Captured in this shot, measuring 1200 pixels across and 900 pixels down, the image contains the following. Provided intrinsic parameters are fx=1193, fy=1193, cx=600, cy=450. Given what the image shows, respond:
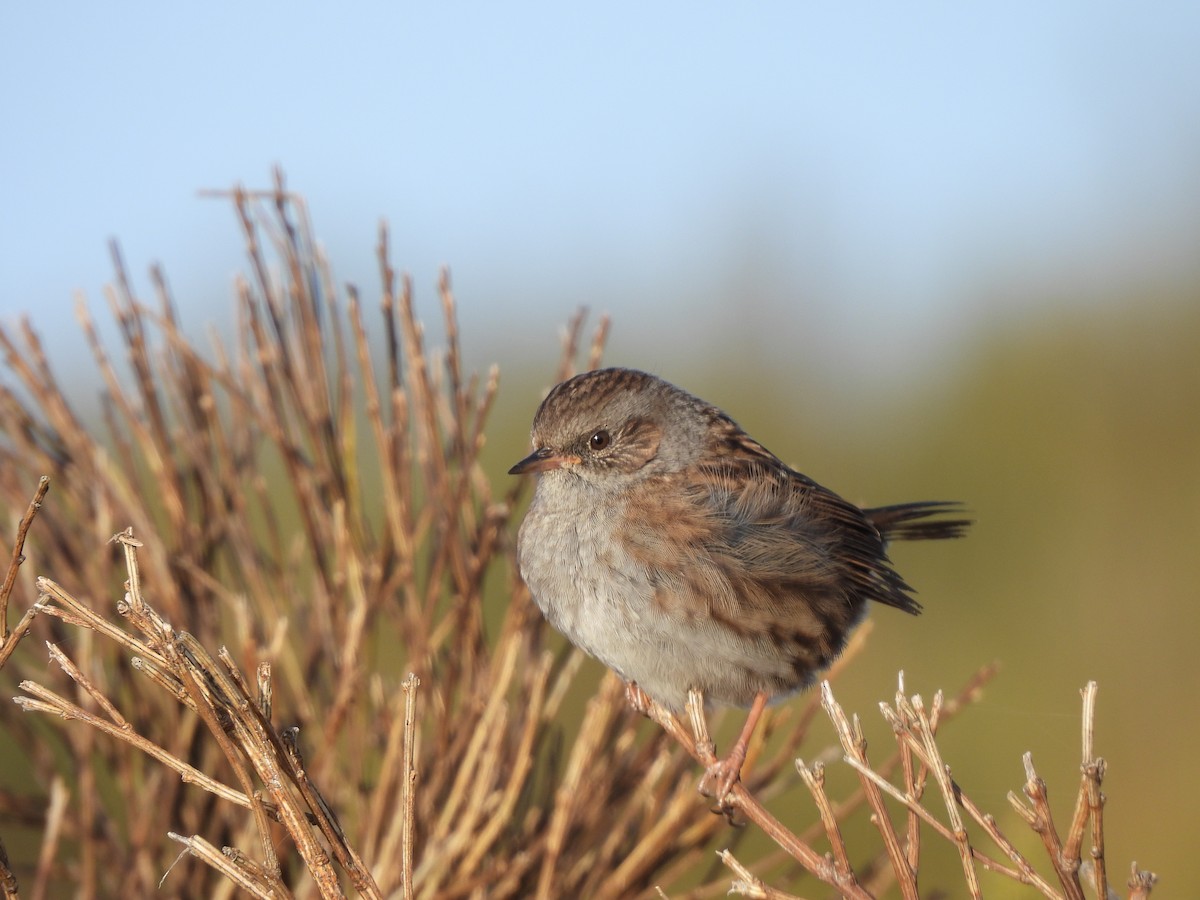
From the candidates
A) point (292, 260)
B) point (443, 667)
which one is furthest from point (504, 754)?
point (292, 260)

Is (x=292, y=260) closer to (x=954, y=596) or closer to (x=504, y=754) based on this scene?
(x=504, y=754)

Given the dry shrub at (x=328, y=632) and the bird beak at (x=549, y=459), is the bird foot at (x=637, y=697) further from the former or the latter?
the bird beak at (x=549, y=459)

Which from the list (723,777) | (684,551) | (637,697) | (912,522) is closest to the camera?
(723,777)

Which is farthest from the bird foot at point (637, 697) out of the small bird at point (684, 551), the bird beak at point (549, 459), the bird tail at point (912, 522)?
the bird tail at point (912, 522)

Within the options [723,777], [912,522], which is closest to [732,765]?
[723,777]

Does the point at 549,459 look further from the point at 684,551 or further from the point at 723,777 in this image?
the point at 723,777

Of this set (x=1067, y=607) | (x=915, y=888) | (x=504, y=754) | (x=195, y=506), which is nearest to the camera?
(x=915, y=888)

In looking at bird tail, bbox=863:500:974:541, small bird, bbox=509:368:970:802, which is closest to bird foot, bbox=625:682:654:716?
small bird, bbox=509:368:970:802
